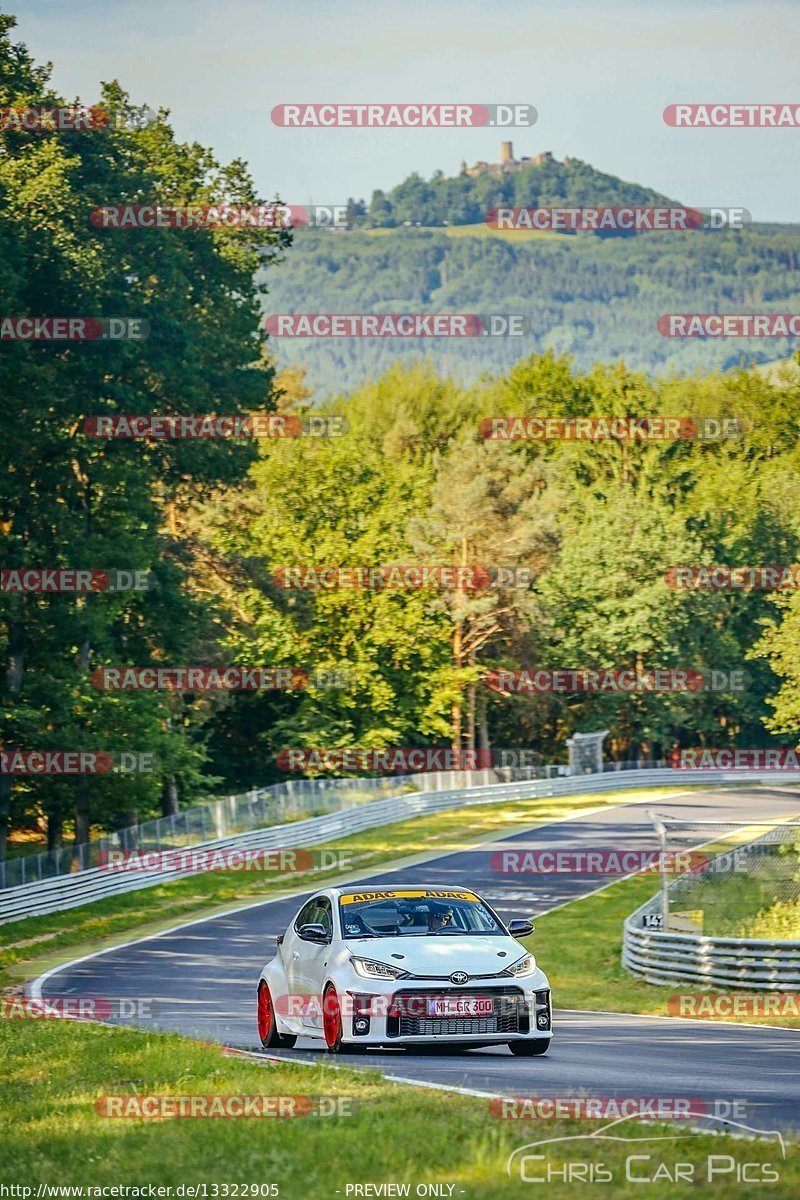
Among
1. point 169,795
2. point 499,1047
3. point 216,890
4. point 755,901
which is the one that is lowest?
point 216,890

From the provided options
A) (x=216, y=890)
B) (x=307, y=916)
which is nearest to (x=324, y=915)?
(x=307, y=916)

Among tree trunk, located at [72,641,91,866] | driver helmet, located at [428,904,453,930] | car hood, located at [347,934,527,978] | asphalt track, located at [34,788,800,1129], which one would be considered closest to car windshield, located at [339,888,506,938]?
driver helmet, located at [428,904,453,930]

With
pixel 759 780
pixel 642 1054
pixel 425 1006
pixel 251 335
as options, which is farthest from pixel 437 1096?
pixel 759 780

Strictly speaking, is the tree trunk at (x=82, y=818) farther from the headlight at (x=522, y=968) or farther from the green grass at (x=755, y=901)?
the headlight at (x=522, y=968)

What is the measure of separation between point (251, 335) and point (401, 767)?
27775mm

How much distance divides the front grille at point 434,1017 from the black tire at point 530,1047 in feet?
1.87

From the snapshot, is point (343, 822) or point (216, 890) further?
point (343, 822)

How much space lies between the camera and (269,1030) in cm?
1517

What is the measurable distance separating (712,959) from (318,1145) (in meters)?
15.7

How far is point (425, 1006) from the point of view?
43.5 feet

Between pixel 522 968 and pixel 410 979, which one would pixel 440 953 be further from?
pixel 522 968

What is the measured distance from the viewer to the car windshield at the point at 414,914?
1435cm

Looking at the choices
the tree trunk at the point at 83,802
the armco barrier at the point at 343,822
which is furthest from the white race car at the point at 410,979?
the tree trunk at the point at 83,802

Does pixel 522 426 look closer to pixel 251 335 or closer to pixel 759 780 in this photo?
pixel 759 780
